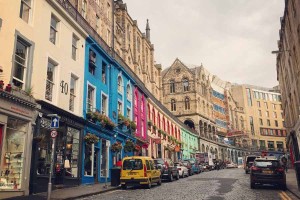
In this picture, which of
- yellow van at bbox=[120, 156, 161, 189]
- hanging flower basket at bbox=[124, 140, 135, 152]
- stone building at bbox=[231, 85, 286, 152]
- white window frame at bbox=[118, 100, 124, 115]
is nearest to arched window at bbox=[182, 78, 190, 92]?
stone building at bbox=[231, 85, 286, 152]

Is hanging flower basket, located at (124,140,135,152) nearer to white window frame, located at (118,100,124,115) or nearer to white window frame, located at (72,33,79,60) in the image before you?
white window frame, located at (118,100,124,115)

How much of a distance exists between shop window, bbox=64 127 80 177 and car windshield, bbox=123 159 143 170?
10.2 ft

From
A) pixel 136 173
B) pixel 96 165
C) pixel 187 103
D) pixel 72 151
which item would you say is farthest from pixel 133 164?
pixel 187 103

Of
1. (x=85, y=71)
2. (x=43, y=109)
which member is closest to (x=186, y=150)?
(x=85, y=71)

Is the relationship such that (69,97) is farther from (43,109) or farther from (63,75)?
(43,109)

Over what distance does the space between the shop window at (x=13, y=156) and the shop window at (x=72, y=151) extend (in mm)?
3950

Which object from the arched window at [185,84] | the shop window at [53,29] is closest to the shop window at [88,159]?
the shop window at [53,29]

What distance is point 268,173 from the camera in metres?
15.8

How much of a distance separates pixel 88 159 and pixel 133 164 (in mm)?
3965

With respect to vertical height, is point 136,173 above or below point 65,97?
below

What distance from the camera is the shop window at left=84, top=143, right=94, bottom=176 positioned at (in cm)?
1973

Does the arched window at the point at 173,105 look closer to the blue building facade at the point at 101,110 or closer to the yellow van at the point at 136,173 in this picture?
the blue building facade at the point at 101,110

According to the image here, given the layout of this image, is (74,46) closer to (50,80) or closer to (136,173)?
(50,80)

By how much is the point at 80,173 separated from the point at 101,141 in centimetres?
445
